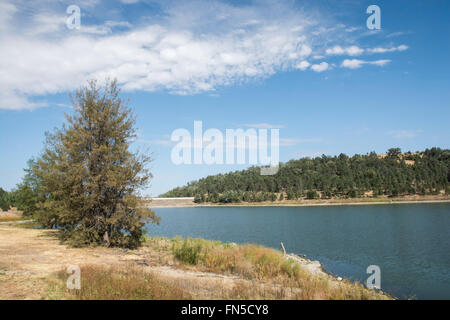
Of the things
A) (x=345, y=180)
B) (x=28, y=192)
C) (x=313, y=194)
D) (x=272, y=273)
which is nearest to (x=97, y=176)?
(x=272, y=273)

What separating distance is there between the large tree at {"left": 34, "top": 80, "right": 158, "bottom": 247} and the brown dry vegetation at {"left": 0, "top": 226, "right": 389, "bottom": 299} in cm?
182

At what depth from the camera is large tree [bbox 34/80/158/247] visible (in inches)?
766

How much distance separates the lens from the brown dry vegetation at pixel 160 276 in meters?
9.91

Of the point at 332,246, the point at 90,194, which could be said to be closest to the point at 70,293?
the point at 90,194

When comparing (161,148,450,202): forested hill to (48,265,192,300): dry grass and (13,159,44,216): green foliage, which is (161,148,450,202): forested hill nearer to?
(13,159,44,216): green foliage

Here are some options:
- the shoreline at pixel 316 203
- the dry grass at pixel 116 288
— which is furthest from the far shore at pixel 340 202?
the dry grass at pixel 116 288

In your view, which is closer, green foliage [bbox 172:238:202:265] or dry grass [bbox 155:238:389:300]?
dry grass [bbox 155:238:389:300]

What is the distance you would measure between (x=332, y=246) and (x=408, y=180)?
10482 cm

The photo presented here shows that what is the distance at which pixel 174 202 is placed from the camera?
161750 millimetres

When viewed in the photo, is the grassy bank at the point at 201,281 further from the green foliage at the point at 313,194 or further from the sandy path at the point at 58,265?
the green foliage at the point at 313,194

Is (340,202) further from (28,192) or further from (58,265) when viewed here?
(58,265)

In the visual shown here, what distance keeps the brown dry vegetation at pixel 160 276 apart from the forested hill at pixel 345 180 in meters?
112

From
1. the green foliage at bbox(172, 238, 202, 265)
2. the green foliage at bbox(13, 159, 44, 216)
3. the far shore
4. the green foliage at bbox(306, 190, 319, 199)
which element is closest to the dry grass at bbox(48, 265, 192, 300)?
the green foliage at bbox(172, 238, 202, 265)
